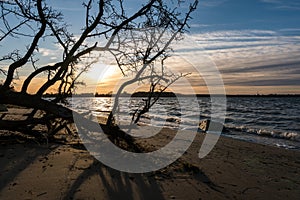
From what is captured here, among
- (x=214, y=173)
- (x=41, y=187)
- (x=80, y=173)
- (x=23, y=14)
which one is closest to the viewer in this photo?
(x=41, y=187)

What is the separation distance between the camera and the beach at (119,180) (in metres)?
4.15

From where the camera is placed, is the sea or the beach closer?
the beach

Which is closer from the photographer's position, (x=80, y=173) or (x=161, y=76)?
(x=80, y=173)

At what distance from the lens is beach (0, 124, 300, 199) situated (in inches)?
163

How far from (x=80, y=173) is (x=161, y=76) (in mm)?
4539

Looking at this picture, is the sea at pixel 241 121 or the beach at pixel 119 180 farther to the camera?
the sea at pixel 241 121

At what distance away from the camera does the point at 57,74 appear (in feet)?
24.0

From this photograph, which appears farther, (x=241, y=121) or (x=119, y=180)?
(x=241, y=121)

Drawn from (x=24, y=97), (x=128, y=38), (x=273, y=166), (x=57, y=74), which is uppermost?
(x=128, y=38)

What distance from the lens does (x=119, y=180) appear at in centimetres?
475

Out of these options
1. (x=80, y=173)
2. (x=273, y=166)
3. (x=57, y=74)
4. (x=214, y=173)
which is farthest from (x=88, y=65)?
(x=273, y=166)

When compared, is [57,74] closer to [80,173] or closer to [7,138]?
[7,138]

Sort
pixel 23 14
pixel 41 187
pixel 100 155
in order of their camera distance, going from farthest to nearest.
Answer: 1. pixel 23 14
2. pixel 100 155
3. pixel 41 187

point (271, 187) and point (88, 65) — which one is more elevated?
point (88, 65)
